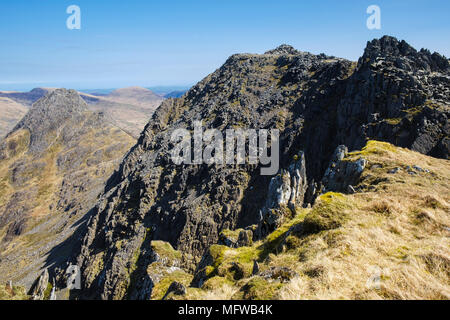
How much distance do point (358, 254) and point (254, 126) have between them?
117792mm

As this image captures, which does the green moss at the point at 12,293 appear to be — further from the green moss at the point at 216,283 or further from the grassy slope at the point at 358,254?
the green moss at the point at 216,283

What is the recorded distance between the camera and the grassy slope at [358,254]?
30.9ft

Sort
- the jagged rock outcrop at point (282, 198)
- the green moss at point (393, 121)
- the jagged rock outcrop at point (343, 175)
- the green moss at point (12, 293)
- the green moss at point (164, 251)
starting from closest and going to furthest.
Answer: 1. the jagged rock outcrop at point (282, 198)
2. the green moss at point (12, 293)
3. the jagged rock outcrop at point (343, 175)
4. the green moss at point (164, 251)
5. the green moss at point (393, 121)

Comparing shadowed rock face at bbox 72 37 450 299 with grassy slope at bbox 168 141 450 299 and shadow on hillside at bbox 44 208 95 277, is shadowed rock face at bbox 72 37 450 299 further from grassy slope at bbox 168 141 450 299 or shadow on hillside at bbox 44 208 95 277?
grassy slope at bbox 168 141 450 299

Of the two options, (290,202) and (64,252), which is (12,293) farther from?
(64,252)

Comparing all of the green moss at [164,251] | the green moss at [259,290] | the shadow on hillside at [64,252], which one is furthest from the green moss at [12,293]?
the shadow on hillside at [64,252]

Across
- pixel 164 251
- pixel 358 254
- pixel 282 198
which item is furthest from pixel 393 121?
pixel 358 254

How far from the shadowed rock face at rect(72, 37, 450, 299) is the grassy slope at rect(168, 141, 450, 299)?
44115mm

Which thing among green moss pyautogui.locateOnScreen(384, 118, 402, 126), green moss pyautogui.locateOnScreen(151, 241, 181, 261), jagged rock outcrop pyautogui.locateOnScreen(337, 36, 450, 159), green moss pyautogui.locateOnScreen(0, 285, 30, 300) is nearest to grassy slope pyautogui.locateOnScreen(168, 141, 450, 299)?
green moss pyautogui.locateOnScreen(0, 285, 30, 300)

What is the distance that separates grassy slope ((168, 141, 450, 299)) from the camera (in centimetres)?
943

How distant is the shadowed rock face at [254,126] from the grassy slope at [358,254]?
4411 cm

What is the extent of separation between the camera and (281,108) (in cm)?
13062

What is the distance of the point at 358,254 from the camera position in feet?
38.1
